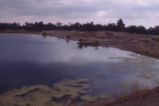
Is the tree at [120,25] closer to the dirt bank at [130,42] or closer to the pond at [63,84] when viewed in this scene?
the dirt bank at [130,42]

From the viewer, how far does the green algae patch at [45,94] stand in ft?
20.1

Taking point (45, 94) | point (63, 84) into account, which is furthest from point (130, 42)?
point (45, 94)

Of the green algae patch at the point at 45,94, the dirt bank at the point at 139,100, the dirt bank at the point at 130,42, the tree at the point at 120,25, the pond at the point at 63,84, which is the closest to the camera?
the dirt bank at the point at 139,100

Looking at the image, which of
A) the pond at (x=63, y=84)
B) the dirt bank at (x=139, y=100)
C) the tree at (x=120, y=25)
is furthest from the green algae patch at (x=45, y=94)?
the tree at (x=120, y=25)

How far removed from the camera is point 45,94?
695 cm

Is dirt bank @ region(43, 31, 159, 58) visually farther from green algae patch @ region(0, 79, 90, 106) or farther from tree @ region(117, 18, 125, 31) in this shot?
green algae patch @ region(0, 79, 90, 106)

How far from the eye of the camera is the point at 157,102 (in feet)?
16.2

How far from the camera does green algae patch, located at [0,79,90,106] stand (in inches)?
241

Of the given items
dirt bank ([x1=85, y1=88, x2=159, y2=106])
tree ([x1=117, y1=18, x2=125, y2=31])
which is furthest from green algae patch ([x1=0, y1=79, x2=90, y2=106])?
tree ([x1=117, y1=18, x2=125, y2=31])

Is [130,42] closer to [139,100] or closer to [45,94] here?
[45,94]

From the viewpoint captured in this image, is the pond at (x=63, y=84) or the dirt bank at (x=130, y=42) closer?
the pond at (x=63, y=84)

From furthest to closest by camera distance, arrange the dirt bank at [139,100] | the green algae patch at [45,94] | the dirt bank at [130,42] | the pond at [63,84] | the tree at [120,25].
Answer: the tree at [120,25] < the dirt bank at [130,42] < the pond at [63,84] < the green algae patch at [45,94] < the dirt bank at [139,100]

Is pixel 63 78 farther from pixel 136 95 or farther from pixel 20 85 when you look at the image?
pixel 136 95

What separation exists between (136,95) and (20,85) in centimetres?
581
